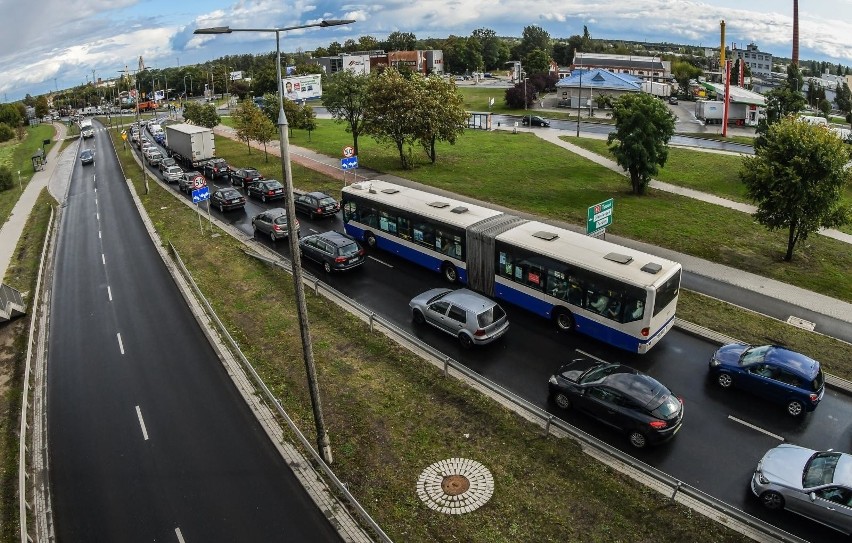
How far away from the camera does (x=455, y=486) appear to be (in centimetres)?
1315

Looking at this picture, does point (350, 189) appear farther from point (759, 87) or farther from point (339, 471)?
point (759, 87)

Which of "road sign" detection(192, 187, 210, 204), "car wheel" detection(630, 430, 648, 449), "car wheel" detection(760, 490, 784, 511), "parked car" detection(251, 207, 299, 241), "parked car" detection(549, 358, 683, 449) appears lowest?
"car wheel" detection(760, 490, 784, 511)

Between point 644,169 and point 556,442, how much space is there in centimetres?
2822

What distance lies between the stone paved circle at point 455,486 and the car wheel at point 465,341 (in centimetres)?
572

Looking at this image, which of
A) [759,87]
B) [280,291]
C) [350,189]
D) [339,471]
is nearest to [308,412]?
[339,471]

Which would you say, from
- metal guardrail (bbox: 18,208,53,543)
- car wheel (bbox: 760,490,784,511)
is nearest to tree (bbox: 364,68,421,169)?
metal guardrail (bbox: 18,208,53,543)

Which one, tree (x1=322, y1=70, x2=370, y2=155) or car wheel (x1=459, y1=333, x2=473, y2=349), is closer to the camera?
car wheel (x1=459, y1=333, x2=473, y2=349)

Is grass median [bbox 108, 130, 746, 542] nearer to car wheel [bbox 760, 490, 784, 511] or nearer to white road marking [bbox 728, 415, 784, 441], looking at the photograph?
car wheel [bbox 760, 490, 784, 511]

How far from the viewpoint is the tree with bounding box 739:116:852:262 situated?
25.4m

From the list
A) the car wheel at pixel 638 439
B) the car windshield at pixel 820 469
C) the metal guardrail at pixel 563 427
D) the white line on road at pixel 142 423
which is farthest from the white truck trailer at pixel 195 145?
the car windshield at pixel 820 469

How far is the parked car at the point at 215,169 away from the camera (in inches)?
1902

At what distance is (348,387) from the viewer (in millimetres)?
17156

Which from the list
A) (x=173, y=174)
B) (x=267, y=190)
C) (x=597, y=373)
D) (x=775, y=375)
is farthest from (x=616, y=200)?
(x=173, y=174)

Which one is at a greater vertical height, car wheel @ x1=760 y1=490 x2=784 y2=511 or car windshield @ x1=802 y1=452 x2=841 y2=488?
car windshield @ x1=802 y1=452 x2=841 y2=488
